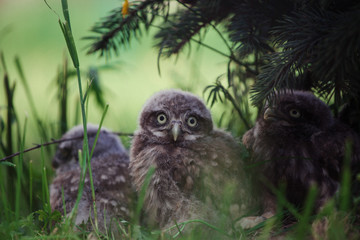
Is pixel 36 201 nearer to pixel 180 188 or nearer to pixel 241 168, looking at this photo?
pixel 180 188

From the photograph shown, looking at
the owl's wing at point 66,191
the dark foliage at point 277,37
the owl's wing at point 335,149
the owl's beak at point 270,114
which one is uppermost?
the dark foliage at point 277,37

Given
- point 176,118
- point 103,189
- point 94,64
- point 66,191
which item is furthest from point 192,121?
point 94,64

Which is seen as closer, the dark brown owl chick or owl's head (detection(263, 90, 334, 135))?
the dark brown owl chick

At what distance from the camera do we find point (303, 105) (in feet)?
8.48

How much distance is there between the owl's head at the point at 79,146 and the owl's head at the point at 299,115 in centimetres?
173

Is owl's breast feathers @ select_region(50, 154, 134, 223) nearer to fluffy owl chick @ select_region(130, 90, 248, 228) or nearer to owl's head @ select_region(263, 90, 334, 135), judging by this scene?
fluffy owl chick @ select_region(130, 90, 248, 228)

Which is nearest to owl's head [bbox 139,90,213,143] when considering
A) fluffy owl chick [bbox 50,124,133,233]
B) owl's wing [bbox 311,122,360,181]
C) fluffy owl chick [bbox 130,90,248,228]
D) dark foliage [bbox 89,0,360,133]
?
fluffy owl chick [bbox 130,90,248,228]

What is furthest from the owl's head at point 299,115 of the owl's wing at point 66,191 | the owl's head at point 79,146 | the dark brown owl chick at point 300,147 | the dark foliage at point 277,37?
the owl's head at point 79,146

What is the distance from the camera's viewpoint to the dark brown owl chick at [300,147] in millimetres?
2414

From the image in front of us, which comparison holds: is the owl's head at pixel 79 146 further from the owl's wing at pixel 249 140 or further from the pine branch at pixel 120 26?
the owl's wing at pixel 249 140

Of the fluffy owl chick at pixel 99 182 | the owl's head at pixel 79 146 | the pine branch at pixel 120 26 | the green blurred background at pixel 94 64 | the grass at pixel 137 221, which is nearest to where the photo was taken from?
the grass at pixel 137 221

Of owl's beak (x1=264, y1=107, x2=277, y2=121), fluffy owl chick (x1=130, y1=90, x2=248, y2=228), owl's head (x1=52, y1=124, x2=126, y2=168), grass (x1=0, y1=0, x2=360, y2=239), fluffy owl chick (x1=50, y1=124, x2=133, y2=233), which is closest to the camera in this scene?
grass (x1=0, y1=0, x2=360, y2=239)

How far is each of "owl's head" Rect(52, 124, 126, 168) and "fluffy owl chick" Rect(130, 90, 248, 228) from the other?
39.2 inches

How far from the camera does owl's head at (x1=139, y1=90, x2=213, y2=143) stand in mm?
2654
